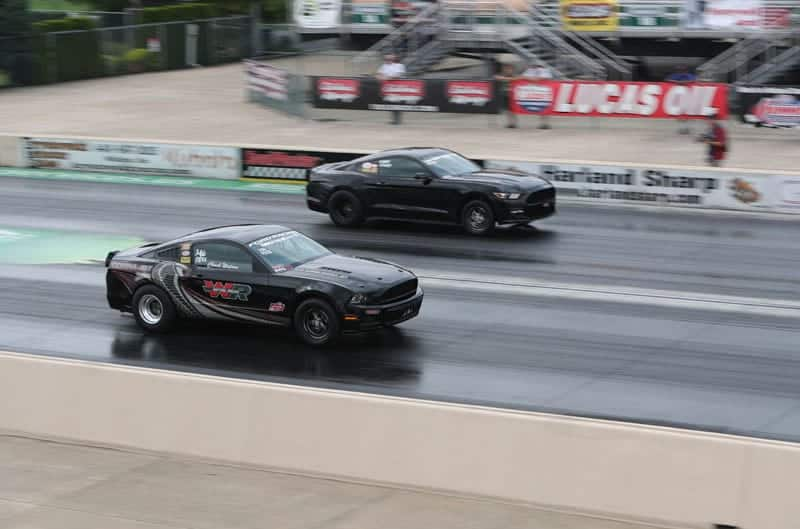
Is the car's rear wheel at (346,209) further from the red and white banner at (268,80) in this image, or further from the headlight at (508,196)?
the red and white banner at (268,80)

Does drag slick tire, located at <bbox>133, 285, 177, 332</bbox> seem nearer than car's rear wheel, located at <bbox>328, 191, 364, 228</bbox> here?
Yes

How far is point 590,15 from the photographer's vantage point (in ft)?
131

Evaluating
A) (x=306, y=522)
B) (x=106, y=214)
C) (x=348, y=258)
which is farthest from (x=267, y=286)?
(x=106, y=214)

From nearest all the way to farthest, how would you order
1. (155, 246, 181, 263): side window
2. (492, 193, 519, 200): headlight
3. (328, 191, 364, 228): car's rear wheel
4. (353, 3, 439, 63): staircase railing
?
(155, 246, 181, 263): side window < (492, 193, 519, 200): headlight < (328, 191, 364, 228): car's rear wheel < (353, 3, 439, 63): staircase railing

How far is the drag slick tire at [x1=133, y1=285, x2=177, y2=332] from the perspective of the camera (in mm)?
16531

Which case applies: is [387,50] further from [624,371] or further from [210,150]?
[624,371]

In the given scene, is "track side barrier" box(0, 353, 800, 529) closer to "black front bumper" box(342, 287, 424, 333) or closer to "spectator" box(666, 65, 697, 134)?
"black front bumper" box(342, 287, 424, 333)

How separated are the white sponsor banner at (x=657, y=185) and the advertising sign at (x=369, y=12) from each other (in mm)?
19358

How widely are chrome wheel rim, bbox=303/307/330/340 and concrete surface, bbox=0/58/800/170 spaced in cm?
1400

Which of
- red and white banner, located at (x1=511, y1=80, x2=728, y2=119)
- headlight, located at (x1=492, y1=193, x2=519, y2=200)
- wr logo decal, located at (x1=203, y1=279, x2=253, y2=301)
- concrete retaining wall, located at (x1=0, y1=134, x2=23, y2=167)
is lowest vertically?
concrete retaining wall, located at (x1=0, y1=134, x2=23, y2=167)

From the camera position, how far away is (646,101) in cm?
3344

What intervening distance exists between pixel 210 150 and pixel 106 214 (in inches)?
194

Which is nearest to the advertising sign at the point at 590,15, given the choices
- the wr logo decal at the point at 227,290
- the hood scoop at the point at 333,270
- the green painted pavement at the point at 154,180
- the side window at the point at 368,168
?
the green painted pavement at the point at 154,180

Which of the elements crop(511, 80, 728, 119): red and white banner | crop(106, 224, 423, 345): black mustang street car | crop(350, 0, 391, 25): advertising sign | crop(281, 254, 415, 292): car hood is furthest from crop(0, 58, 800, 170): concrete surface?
crop(106, 224, 423, 345): black mustang street car
